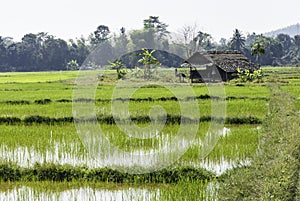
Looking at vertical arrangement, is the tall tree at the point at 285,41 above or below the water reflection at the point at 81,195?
above

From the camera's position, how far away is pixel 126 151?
5855mm

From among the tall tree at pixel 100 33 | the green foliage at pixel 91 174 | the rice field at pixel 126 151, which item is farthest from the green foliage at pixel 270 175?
the tall tree at pixel 100 33

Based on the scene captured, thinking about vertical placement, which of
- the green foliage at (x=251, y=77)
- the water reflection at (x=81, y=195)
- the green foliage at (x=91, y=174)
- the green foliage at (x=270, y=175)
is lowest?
the water reflection at (x=81, y=195)

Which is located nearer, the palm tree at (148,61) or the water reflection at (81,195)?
the water reflection at (81,195)

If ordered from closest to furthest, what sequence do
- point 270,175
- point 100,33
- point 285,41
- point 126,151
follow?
point 270,175 → point 126,151 → point 100,33 → point 285,41

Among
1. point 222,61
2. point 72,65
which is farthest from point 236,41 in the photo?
point 222,61

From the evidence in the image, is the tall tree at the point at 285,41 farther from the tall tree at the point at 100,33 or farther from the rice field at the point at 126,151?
the rice field at the point at 126,151

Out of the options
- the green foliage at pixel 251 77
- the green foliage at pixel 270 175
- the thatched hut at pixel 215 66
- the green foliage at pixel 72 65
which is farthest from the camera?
the green foliage at pixel 72 65

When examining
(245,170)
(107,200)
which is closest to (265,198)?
(245,170)

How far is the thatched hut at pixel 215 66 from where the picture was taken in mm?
21109

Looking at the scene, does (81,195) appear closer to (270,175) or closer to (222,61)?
(270,175)

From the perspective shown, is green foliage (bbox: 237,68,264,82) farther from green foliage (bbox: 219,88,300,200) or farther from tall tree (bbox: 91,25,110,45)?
tall tree (bbox: 91,25,110,45)

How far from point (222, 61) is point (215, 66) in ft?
1.49

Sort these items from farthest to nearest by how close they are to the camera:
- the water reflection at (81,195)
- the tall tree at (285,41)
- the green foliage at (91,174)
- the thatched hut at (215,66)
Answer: the tall tree at (285,41), the thatched hut at (215,66), the green foliage at (91,174), the water reflection at (81,195)
